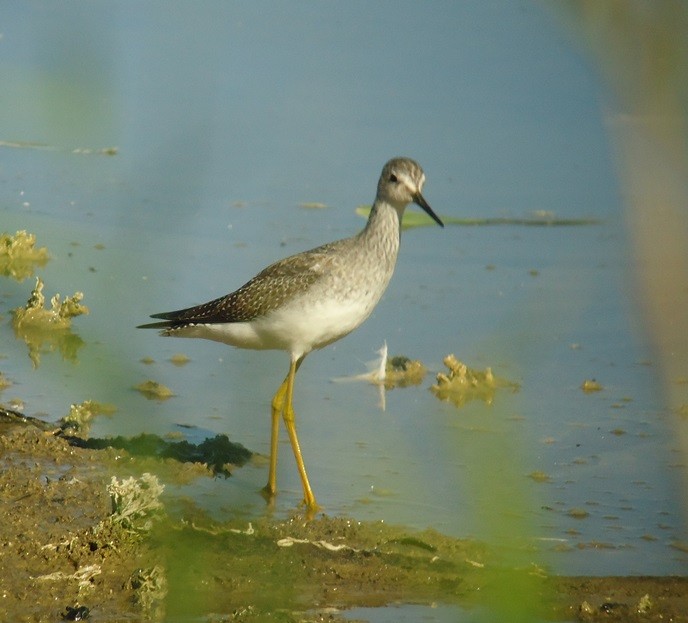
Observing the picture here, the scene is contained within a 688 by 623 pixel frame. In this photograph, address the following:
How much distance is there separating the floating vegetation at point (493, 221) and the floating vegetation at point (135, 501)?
4.85 meters

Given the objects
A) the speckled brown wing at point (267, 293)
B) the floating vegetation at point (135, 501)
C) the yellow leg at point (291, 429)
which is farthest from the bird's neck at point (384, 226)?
the floating vegetation at point (135, 501)

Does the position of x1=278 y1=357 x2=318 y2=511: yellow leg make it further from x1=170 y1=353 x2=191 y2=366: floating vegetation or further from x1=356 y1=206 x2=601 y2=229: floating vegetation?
x1=356 y1=206 x2=601 y2=229: floating vegetation

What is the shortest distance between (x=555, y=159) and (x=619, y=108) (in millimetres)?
6994

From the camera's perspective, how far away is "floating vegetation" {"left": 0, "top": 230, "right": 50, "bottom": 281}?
6.79 metres

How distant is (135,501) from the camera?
409 cm

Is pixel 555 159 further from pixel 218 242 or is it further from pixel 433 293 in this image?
pixel 218 242

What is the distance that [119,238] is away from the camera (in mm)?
1941

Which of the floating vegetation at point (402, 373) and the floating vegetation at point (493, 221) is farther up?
the floating vegetation at point (493, 221)

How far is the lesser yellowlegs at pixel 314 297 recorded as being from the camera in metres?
5.61

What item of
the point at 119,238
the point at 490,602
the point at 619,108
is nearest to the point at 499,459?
the point at 490,602

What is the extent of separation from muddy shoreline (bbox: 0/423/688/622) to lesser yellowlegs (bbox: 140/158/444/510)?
2.74ft

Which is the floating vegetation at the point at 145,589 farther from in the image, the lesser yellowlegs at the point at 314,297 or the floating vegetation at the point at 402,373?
the floating vegetation at the point at 402,373

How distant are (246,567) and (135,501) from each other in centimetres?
40

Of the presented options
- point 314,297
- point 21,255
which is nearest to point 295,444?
point 314,297
